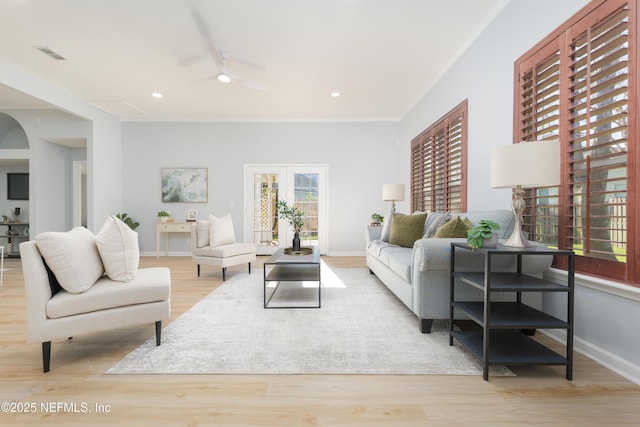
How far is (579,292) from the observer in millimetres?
2025

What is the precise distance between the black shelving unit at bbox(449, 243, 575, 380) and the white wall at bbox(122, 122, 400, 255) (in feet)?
14.3

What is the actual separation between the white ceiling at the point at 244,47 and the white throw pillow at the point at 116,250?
2.23m

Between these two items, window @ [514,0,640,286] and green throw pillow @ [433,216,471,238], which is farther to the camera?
green throw pillow @ [433,216,471,238]

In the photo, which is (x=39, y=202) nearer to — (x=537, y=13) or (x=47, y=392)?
(x=47, y=392)

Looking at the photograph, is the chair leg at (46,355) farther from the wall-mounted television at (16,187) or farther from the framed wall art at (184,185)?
the wall-mounted television at (16,187)

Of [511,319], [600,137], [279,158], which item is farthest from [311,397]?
[279,158]

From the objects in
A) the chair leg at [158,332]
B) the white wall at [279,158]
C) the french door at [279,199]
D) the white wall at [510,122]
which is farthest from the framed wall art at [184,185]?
the white wall at [510,122]

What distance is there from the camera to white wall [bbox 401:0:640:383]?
1.73 meters

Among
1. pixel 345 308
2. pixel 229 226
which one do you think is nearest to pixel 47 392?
pixel 345 308

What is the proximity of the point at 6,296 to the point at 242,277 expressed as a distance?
2633mm

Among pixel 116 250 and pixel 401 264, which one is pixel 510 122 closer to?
pixel 401 264

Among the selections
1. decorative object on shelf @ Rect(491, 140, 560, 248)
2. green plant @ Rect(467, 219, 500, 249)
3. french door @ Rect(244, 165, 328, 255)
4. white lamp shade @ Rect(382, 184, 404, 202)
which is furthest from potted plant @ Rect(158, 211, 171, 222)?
decorative object on shelf @ Rect(491, 140, 560, 248)

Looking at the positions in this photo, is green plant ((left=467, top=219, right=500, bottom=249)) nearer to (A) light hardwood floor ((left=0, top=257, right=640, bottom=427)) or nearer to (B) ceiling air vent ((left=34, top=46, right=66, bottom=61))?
(A) light hardwood floor ((left=0, top=257, right=640, bottom=427))

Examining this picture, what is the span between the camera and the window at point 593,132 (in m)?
1.70
